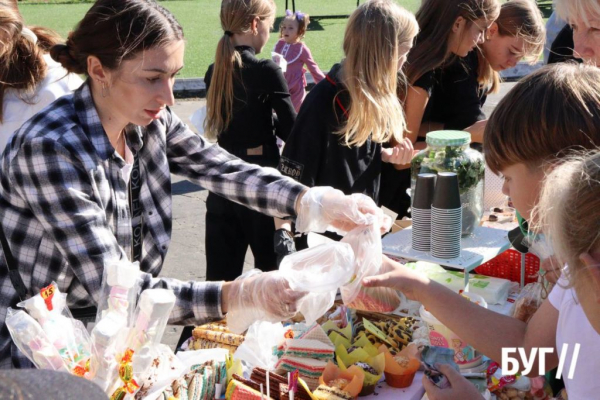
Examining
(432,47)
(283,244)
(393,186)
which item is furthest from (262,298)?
(432,47)

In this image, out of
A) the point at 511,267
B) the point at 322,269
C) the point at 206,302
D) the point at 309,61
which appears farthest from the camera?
the point at 309,61

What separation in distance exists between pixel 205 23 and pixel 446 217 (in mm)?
21460

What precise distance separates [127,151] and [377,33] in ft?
4.55

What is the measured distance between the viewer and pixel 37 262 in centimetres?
180

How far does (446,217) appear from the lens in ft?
7.80

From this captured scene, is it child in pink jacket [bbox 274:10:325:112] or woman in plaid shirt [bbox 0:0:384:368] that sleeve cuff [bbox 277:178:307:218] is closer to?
woman in plaid shirt [bbox 0:0:384:368]

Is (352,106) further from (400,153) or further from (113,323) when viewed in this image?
(113,323)

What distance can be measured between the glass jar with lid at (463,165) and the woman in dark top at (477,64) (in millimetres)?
901

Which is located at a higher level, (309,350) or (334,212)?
(334,212)

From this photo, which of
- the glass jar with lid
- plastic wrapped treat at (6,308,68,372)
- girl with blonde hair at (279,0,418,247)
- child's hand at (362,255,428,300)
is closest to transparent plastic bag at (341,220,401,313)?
child's hand at (362,255,428,300)

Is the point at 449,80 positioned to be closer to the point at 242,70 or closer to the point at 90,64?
the point at 242,70

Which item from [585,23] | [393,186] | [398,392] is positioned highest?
[585,23]

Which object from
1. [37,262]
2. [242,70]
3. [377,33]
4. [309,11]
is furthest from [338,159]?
[309,11]

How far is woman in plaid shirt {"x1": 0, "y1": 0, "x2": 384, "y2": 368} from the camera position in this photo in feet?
5.56
